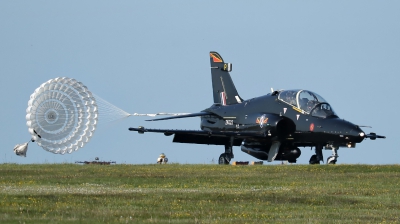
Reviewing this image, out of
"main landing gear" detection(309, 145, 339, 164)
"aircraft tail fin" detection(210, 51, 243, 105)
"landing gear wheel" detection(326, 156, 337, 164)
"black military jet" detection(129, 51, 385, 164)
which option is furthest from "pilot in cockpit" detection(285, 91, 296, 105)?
"aircraft tail fin" detection(210, 51, 243, 105)

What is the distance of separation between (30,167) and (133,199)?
13.0m

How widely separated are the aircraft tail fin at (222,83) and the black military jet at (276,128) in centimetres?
55

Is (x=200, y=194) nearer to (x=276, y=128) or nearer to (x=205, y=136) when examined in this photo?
(x=276, y=128)

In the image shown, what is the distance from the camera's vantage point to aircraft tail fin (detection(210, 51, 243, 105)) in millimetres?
45562

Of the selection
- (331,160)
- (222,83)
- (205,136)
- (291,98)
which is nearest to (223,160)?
(205,136)

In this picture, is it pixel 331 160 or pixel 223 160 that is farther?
pixel 223 160

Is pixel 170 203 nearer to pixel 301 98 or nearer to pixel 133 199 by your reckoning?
pixel 133 199

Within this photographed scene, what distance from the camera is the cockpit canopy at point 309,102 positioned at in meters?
38.0

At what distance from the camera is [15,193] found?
23078mm

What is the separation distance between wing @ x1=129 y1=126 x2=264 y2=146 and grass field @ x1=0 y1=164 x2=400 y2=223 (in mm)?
5878

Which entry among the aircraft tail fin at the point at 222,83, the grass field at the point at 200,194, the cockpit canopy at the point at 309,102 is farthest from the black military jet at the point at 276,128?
the grass field at the point at 200,194

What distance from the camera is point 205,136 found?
4275cm

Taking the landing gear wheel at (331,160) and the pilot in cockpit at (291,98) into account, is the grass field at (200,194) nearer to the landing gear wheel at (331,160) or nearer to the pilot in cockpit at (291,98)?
the landing gear wheel at (331,160)

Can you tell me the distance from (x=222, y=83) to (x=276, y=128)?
8.18m
